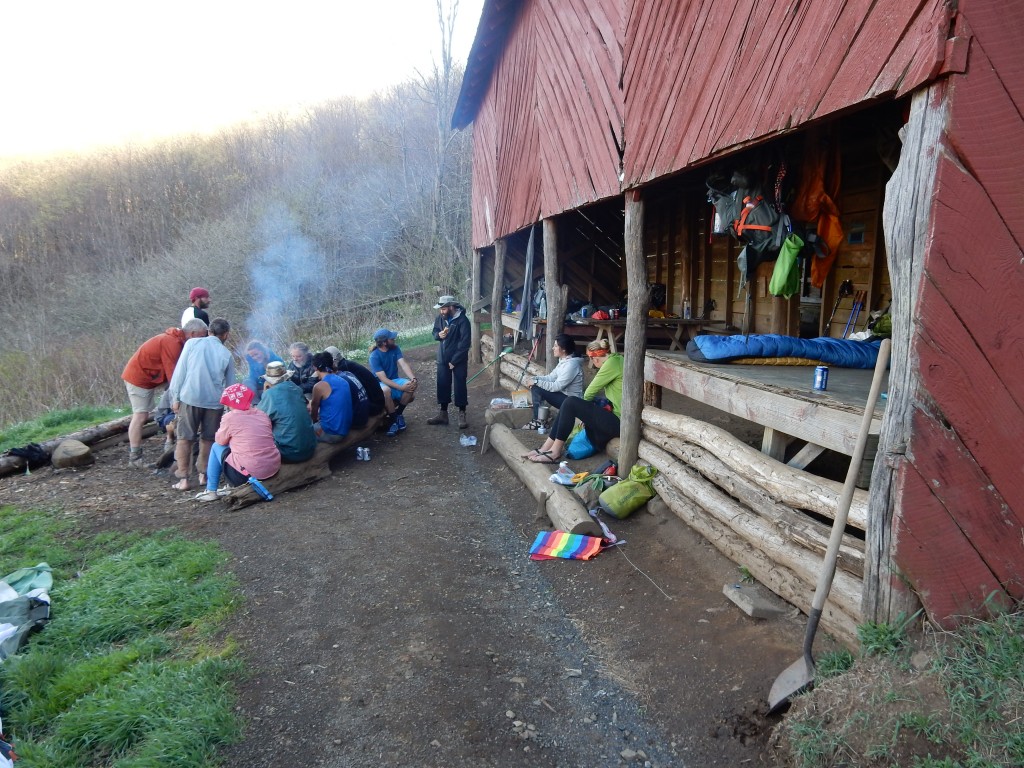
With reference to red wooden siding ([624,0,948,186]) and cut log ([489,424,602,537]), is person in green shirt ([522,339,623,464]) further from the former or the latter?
red wooden siding ([624,0,948,186])

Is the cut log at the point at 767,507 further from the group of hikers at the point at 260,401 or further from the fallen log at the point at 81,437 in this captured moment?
the fallen log at the point at 81,437

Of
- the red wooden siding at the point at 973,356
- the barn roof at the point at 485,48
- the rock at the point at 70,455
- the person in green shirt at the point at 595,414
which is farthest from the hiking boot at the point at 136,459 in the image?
the red wooden siding at the point at 973,356

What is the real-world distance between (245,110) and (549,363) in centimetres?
3638

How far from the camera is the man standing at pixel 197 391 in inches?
255

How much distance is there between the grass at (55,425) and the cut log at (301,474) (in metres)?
5.13

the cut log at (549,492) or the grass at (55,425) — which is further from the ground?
the cut log at (549,492)

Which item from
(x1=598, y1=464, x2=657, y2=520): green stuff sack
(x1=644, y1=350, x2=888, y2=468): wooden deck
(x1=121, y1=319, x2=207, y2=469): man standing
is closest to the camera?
(x1=644, y1=350, x2=888, y2=468): wooden deck

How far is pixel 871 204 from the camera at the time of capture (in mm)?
6086

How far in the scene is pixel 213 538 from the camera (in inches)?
212

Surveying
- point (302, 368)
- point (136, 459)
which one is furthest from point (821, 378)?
point (136, 459)

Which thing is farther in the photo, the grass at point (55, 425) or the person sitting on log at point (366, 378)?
the grass at point (55, 425)

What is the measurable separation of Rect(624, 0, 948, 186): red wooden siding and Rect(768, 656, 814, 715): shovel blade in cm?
256

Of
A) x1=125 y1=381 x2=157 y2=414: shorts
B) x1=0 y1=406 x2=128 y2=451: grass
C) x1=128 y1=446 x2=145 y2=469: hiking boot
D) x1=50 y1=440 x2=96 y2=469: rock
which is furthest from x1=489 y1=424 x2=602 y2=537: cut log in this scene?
x1=0 y1=406 x2=128 y2=451: grass

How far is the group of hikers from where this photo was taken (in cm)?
621
